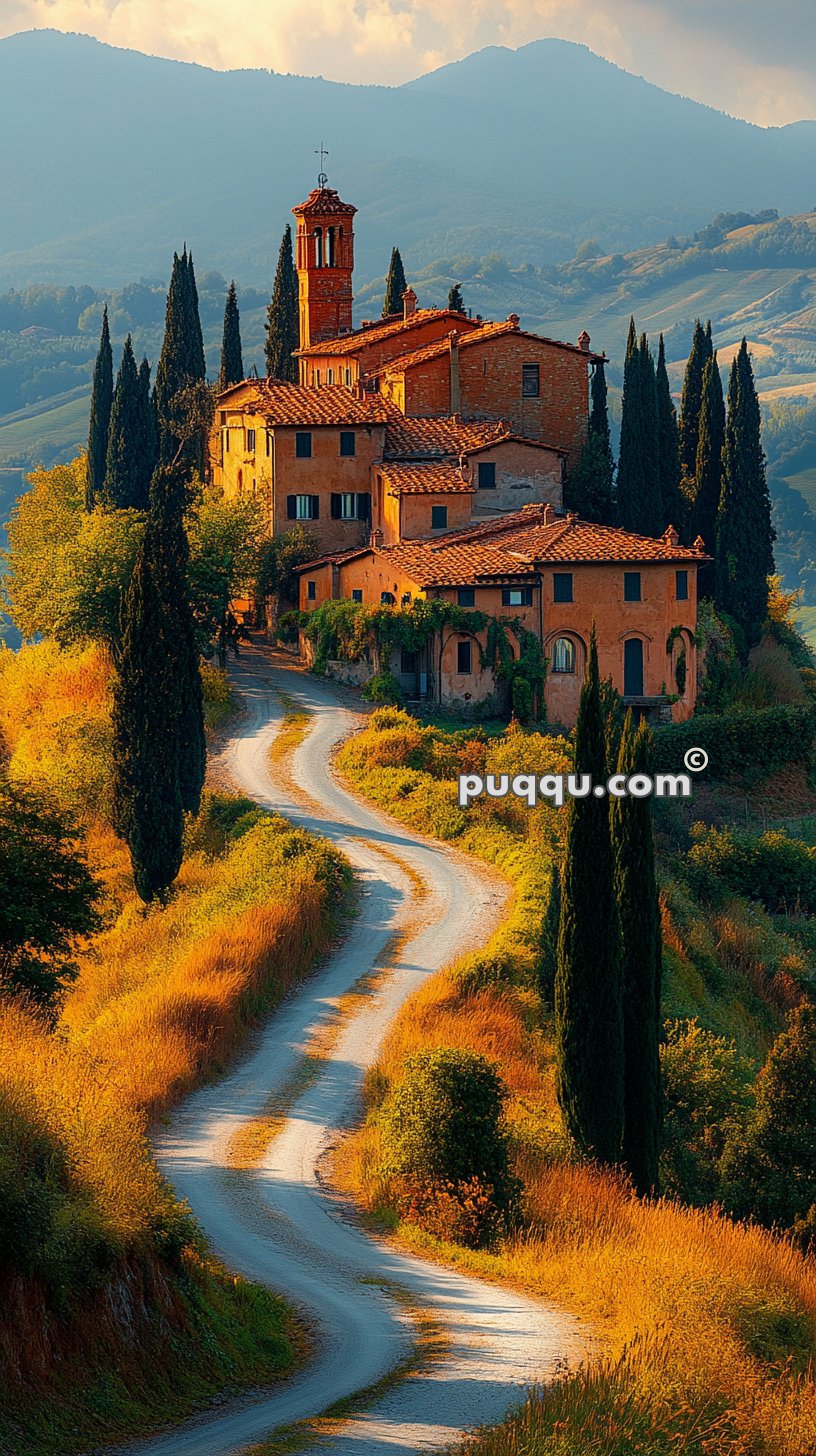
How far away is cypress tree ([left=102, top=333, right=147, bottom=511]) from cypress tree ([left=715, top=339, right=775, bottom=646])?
828 inches

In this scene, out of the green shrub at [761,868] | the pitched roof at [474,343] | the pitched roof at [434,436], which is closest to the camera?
the green shrub at [761,868]

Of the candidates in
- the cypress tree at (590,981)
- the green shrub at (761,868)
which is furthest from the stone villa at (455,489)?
the cypress tree at (590,981)

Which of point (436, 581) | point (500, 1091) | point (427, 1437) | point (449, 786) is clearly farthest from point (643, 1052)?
point (436, 581)

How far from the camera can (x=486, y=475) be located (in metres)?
66.4

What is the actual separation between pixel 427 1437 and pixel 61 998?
56.4 ft

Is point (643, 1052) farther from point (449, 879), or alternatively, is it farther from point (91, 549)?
point (91, 549)

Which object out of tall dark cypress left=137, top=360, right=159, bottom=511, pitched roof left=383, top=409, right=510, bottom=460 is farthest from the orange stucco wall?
tall dark cypress left=137, top=360, right=159, bottom=511

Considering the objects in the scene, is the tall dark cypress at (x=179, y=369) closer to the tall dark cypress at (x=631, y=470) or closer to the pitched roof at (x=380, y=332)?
the pitched roof at (x=380, y=332)

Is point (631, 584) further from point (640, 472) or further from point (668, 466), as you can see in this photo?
point (668, 466)

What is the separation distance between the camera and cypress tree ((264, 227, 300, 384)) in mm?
85938

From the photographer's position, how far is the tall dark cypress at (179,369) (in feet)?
265

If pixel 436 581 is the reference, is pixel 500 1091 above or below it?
below

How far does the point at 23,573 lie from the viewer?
246ft

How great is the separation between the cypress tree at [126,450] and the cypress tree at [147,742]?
3133 cm
